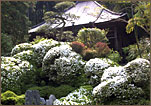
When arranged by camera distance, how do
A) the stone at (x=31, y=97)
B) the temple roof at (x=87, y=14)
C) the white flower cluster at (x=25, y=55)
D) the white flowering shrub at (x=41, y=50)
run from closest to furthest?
the stone at (x=31, y=97) < the white flower cluster at (x=25, y=55) < the white flowering shrub at (x=41, y=50) < the temple roof at (x=87, y=14)

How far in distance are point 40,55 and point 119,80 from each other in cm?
395

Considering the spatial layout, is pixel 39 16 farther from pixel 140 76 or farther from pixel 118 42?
pixel 140 76

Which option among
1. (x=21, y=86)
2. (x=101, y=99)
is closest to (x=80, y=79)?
(x=101, y=99)

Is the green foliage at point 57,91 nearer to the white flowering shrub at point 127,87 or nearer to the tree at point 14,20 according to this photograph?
the white flowering shrub at point 127,87

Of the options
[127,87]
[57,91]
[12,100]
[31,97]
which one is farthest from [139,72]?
[12,100]

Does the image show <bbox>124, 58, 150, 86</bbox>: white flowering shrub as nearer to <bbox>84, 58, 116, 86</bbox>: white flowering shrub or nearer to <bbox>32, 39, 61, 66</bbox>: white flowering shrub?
<bbox>84, 58, 116, 86</bbox>: white flowering shrub

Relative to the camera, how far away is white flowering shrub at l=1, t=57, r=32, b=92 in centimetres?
690

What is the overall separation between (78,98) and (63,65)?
4.99ft

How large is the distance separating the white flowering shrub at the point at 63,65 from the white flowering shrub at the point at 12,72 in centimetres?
80

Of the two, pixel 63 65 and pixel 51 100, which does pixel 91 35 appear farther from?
pixel 51 100

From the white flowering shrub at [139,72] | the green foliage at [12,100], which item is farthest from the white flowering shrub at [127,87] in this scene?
the green foliage at [12,100]

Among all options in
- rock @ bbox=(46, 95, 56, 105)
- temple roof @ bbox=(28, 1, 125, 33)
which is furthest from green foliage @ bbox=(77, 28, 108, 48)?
rock @ bbox=(46, 95, 56, 105)

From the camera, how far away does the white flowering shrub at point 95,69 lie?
6.88 metres

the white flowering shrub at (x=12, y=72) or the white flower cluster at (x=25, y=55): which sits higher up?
the white flower cluster at (x=25, y=55)
